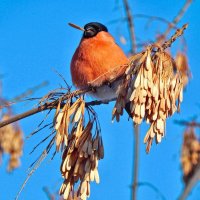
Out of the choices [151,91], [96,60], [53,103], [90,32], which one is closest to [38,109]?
[53,103]

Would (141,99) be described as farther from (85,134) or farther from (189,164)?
(189,164)

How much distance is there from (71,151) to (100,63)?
1.05 m

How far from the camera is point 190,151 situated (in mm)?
2916

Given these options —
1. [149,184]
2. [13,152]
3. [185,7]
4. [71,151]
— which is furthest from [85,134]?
[13,152]

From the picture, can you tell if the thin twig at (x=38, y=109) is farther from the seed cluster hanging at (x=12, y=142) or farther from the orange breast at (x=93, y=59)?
the seed cluster hanging at (x=12, y=142)

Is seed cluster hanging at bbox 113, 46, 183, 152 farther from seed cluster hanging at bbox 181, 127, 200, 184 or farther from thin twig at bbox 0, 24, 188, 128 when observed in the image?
seed cluster hanging at bbox 181, 127, 200, 184

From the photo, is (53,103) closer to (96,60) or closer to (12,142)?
(96,60)

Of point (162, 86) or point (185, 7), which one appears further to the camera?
point (185, 7)

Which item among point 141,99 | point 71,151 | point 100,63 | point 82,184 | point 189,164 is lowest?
point 82,184

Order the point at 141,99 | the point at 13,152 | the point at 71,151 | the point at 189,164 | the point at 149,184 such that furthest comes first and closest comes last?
1. the point at 13,152
2. the point at 189,164
3. the point at 149,184
4. the point at 71,151
5. the point at 141,99

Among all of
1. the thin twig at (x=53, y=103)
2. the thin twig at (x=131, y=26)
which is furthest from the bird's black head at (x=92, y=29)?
the thin twig at (x=53, y=103)

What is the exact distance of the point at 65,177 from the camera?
1.48 m

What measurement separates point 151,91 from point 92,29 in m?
1.53

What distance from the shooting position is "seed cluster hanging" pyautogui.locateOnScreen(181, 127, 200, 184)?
283cm
